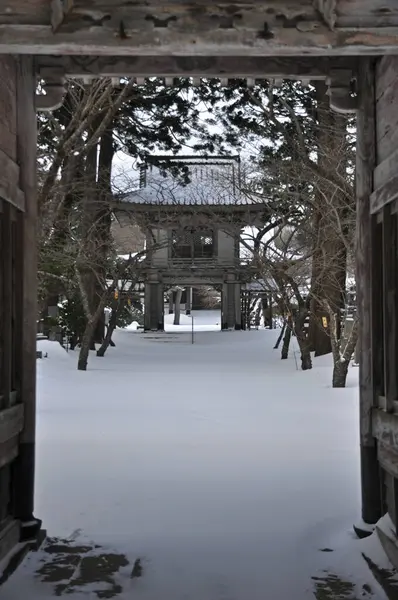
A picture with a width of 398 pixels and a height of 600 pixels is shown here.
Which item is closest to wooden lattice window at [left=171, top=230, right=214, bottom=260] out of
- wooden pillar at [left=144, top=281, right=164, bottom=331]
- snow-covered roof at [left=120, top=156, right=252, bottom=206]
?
wooden pillar at [left=144, top=281, right=164, bottom=331]

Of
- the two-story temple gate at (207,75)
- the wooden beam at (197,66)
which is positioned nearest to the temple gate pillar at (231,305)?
the two-story temple gate at (207,75)

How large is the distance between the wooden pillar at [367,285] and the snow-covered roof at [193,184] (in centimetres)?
1117

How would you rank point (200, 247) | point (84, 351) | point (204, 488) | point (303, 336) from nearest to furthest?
point (204, 488) < point (303, 336) < point (84, 351) < point (200, 247)

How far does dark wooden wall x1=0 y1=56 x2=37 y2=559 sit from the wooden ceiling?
3.31 ft

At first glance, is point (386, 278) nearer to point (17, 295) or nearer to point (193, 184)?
point (17, 295)

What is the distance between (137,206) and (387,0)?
71.0ft

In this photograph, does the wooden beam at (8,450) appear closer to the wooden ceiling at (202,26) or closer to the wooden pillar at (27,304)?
the wooden pillar at (27,304)

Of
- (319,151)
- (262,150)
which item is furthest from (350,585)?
(262,150)

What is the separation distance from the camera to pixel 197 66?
14.3ft

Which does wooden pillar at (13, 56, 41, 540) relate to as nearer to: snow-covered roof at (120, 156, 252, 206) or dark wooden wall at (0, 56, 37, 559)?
dark wooden wall at (0, 56, 37, 559)

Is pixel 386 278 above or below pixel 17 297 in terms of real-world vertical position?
above

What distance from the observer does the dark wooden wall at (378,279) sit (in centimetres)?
392

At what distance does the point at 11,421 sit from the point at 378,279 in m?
2.48

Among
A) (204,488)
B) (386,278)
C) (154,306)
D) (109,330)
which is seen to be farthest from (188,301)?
(386,278)
